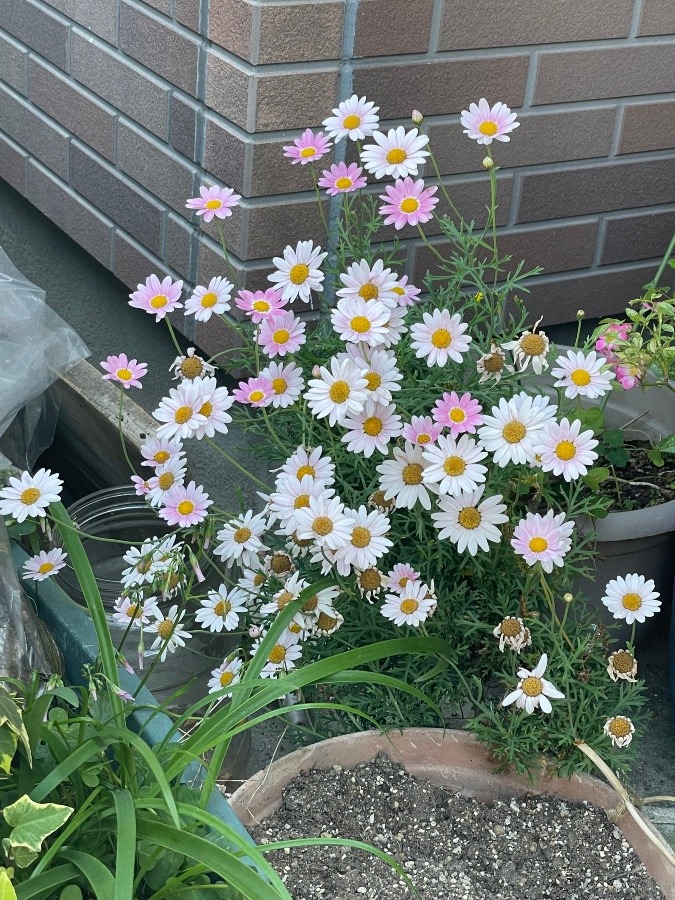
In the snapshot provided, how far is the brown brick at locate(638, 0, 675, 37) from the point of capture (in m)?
2.17

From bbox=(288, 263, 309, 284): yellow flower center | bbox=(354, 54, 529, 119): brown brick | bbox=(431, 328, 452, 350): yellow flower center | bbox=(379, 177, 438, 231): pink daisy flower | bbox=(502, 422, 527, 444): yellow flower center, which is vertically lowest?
bbox=(502, 422, 527, 444): yellow flower center

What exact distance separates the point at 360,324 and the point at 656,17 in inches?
51.5

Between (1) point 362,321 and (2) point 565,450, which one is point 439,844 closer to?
(2) point 565,450

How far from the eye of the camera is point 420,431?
4.24ft

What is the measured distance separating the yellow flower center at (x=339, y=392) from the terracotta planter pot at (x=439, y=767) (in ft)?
1.51

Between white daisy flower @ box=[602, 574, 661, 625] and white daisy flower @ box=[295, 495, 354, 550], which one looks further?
white daisy flower @ box=[602, 574, 661, 625]

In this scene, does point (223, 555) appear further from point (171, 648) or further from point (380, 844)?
point (380, 844)

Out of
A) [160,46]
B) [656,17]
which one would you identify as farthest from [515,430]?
[656,17]

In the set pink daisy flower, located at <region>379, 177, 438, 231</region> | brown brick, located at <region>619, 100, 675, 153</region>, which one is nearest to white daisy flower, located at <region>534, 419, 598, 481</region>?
pink daisy flower, located at <region>379, 177, 438, 231</region>

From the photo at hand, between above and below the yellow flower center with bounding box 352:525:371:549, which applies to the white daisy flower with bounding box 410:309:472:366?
above

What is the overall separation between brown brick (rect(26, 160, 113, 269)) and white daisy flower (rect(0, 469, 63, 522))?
122cm

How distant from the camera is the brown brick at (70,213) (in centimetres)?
247

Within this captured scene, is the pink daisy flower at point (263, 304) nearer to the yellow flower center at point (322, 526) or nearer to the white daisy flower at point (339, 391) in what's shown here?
the white daisy flower at point (339, 391)

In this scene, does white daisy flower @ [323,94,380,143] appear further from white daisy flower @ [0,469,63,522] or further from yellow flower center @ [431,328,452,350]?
white daisy flower @ [0,469,63,522]
